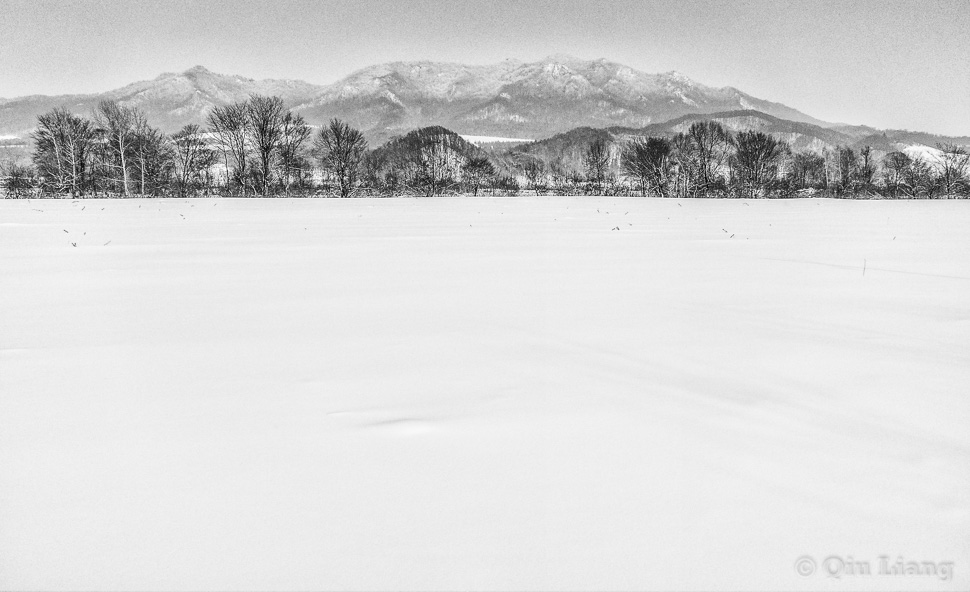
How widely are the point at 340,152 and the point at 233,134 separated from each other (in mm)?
8317

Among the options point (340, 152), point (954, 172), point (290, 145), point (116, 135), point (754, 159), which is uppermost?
point (116, 135)

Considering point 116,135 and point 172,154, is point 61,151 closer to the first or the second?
point 116,135

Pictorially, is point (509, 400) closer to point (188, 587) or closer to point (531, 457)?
point (531, 457)

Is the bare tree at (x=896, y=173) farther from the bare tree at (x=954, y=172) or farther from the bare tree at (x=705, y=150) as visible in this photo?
the bare tree at (x=705, y=150)

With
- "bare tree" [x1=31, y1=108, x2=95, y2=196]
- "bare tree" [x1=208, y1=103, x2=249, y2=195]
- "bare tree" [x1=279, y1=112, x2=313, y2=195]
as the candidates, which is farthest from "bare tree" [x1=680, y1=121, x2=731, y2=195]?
"bare tree" [x1=31, y1=108, x2=95, y2=196]

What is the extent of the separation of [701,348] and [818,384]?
600 millimetres

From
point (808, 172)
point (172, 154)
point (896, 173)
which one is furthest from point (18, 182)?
point (808, 172)

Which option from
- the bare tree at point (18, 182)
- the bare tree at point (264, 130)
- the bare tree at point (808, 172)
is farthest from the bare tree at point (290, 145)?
the bare tree at point (808, 172)

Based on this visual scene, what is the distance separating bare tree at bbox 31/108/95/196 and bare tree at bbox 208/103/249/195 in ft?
27.4

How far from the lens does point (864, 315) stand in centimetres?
353

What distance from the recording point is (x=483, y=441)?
1.72 m

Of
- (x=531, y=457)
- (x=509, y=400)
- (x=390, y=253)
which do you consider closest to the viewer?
(x=531, y=457)

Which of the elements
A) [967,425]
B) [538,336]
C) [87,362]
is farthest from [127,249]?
[967,425]

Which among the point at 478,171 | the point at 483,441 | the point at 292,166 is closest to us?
the point at 483,441
